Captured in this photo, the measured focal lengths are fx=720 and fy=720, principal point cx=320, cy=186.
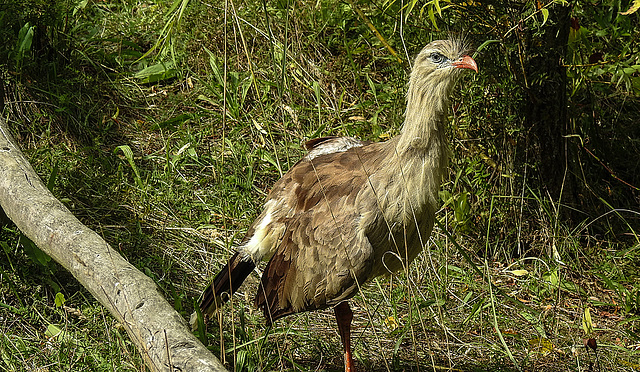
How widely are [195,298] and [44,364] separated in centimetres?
86

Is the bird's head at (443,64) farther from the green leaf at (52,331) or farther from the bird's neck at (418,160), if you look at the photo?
the green leaf at (52,331)

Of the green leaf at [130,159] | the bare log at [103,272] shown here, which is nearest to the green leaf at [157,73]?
the green leaf at [130,159]

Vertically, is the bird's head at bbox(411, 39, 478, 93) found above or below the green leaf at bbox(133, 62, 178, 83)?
above

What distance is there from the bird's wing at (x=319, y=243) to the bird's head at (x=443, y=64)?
46cm

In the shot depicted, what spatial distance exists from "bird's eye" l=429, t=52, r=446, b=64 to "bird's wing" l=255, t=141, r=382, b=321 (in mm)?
531

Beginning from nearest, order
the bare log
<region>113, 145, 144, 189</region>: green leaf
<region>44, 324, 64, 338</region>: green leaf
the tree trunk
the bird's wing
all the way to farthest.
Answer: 1. the bare log
2. the bird's wing
3. <region>44, 324, 64, 338</region>: green leaf
4. the tree trunk
5. <region>113, 145, 144, 189</region>: green leaf

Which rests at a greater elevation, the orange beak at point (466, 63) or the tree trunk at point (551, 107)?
the orange beak at point (466, 63)

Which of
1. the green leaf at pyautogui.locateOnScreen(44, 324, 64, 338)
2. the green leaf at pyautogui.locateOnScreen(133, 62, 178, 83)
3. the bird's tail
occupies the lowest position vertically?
the green leaf at pyautogui.locateOnScreen(44, 324, 64, 338)

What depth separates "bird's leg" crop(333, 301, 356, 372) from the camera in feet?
10.7

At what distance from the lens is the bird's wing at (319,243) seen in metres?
3.10

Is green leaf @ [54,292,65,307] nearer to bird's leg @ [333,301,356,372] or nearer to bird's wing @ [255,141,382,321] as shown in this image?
bird's wing @ [255,141,382,321]

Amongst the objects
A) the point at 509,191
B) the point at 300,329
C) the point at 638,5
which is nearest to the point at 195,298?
the point at 300,329

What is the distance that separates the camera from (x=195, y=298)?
12.6 ft

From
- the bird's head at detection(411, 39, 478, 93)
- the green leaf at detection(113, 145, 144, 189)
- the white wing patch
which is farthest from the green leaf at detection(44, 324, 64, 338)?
the bird's head at detection(411, 39, 478, 93)
